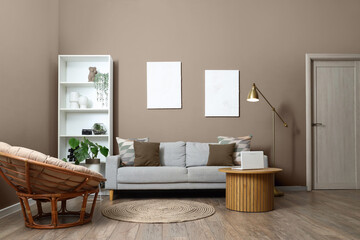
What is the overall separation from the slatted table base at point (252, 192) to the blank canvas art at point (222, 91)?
188 centimetres

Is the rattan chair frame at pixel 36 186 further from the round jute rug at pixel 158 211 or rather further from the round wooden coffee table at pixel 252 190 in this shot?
the round wooden coffee table at pixel 252 190

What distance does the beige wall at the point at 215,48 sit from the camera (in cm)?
547

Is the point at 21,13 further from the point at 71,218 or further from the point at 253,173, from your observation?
the point at 253,173

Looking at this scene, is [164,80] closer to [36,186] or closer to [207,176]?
[207,176]

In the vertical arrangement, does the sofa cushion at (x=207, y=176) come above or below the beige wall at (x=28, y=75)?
below

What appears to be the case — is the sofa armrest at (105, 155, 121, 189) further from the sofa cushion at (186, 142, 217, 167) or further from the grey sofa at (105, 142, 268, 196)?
the sofa cushion at (186, 142, 217, 167)

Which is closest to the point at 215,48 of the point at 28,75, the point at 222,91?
the point at 222,91

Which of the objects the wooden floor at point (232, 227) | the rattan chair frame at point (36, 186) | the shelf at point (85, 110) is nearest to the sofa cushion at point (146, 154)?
the shelf at point (85, 110)

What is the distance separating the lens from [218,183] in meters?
4.54

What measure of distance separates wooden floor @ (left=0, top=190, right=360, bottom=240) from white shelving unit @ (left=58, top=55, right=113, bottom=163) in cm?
168

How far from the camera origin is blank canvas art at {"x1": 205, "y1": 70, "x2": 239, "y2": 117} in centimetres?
547

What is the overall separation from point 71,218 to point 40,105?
1.92 metres

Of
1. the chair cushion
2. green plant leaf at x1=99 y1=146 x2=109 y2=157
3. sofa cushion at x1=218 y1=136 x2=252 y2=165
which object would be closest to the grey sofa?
green plant leaf at x1=99 y1=146 x2=109 y2=157

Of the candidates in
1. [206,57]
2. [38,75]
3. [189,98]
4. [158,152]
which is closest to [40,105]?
[38,75]
